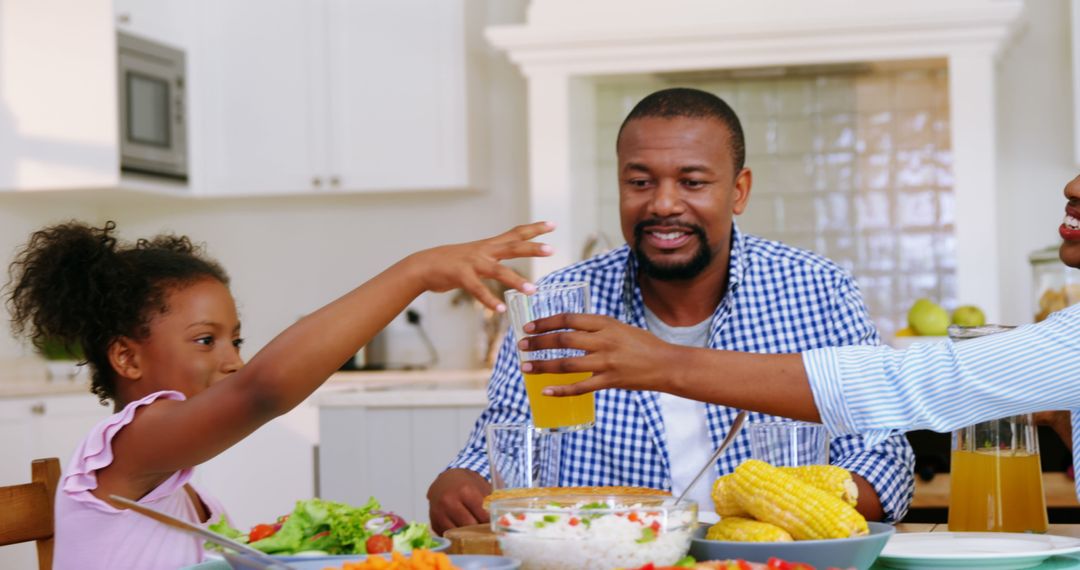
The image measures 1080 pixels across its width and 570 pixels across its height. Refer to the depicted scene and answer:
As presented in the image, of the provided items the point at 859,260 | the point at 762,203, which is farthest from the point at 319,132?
the point at 859,260

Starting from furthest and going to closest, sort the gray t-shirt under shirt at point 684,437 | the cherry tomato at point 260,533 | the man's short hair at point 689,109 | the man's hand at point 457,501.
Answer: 1. the man's short hair at point 689,109
2. the gray t-shirt under shirt at point 684,437
3. the man's hand at point 457,501
4. the cherry tomato at point 260,533

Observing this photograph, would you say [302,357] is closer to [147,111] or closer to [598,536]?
[598,536]

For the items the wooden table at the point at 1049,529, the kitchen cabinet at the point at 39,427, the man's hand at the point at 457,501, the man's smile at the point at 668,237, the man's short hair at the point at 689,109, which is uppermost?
the man's short hair at the point at 689,109

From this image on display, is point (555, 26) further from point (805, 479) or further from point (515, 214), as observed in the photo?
point (805, 479)

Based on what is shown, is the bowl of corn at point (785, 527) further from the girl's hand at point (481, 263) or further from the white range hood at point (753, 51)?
the white range hood at point (753, 51)

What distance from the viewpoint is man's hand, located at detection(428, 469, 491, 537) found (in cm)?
161

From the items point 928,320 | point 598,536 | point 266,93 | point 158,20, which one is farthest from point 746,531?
point 158,20

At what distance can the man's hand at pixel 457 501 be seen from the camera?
1.61 m

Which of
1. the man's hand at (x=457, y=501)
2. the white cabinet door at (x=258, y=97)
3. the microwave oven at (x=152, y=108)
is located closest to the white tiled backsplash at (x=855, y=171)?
the white cabinet door at (x=258, y=97)

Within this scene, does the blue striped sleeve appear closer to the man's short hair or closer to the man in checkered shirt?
the man in checkered shirt

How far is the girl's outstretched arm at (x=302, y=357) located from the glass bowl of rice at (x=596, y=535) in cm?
21

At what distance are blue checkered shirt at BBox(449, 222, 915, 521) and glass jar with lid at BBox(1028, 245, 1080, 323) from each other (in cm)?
166

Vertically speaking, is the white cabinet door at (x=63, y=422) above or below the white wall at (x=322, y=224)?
below

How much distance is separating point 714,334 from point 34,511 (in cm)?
99
